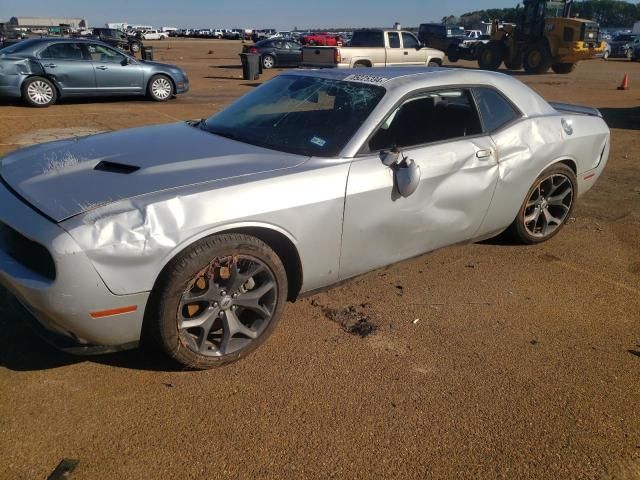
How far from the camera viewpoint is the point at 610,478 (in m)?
2.26

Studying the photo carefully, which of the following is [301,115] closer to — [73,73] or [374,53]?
[73,73]

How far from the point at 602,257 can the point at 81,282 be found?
3.99m

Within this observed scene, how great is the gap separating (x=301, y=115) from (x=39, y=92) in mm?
10189

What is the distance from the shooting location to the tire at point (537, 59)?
866 inches

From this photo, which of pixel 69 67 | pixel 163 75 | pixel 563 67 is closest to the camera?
pixel 69 67

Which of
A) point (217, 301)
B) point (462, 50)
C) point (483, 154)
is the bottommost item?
point (217, 301)

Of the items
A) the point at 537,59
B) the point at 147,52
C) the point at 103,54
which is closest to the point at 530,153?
the point at 103,54

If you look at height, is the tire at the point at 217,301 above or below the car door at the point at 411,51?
below

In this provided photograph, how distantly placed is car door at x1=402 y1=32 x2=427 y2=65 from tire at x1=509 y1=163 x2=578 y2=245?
1474 cm

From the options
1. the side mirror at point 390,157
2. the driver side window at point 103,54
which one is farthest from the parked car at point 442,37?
the side mirror at point 390,157

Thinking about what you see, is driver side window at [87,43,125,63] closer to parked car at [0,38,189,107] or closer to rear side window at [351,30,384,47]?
parked car at [0,38,189,107]

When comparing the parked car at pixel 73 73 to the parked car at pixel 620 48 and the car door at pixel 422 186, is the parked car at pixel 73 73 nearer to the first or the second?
the car door at pixel 422 186

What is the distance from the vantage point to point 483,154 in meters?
3.74

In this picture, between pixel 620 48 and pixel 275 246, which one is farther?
pixel 620 48
